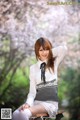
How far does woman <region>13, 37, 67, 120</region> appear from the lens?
78.5 inches

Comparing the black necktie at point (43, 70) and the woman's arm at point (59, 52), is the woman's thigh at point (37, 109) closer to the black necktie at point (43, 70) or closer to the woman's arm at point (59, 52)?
the black necktie at point (43, 70)

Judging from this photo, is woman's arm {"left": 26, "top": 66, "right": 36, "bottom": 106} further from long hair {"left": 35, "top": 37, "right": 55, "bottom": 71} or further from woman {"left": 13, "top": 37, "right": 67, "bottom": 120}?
long hair {"left": 35, "top": 37, "right": 55, "bottom": 71}

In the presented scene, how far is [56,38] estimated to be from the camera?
2021 millimetres

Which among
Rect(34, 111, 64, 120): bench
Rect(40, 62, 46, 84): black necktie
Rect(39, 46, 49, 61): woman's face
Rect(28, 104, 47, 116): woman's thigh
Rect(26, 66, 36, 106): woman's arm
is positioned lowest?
Rect(34, 111, 64, 120): bench

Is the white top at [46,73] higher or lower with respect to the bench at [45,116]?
higher

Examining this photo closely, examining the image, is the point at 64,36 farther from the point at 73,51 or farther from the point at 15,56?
the point at 15,56

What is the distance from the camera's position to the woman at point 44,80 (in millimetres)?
1995

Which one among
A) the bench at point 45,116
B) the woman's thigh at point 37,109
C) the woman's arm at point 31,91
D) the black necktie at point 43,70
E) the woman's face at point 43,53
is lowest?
the bench at point 45,116

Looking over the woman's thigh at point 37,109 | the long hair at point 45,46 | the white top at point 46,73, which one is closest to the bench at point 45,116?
the woman's thigh at point 37,109

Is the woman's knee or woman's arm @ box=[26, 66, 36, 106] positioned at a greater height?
woman's arm @ box=[26, 66, 36, 106]

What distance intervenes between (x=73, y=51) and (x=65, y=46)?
0.07m

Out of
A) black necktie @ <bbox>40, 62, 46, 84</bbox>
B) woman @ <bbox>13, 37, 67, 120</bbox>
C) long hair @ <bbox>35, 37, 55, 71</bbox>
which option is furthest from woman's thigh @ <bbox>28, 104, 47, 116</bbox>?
long hair @ <bbox>35, 37, 55, 71</bbox>

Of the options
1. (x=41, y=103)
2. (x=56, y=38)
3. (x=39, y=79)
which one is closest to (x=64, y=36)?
(x=56, y=38)

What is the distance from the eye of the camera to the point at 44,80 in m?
2.01
